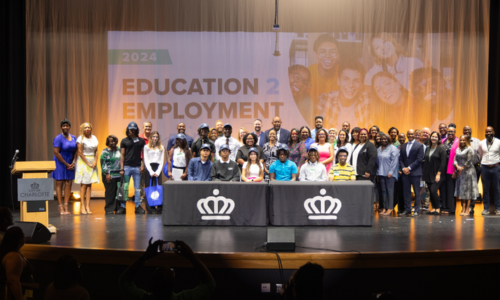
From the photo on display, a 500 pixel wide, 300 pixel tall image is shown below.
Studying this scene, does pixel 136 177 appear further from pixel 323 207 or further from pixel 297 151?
pixel 323 207

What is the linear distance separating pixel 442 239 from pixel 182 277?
3.20 metres

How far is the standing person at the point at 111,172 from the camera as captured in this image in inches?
296

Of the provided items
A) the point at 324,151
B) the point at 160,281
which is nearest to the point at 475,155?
the point at 324,151

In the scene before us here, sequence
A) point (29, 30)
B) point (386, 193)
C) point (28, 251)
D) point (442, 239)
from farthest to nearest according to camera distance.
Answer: point (29, 30)
point (386, 193)
point (442, 239)
point (28, 251)

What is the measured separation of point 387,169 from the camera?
289 inches

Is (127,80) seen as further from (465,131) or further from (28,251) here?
(465,131)

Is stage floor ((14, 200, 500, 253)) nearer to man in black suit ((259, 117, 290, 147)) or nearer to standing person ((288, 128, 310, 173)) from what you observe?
standing person ((288, 128, 310, 173))

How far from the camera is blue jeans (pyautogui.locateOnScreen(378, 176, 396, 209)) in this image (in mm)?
7332

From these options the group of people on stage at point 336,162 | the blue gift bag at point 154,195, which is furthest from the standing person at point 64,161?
the blue gift bag at point 154,195

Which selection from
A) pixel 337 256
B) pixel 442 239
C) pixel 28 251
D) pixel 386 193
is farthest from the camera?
pixel 386 193

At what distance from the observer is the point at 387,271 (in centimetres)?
425

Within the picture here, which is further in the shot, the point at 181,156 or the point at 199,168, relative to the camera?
the point at 181,156

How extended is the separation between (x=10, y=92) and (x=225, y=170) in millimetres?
5346

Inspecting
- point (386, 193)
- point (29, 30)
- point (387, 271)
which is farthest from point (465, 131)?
point (29, 30)
